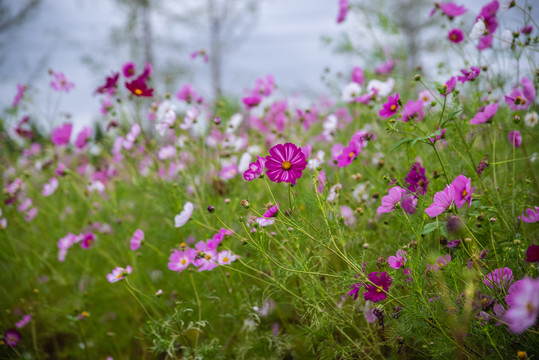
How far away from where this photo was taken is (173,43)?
24.9 ft

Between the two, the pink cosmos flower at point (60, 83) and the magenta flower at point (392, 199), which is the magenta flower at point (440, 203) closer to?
the magenta flower at point (392, 199)

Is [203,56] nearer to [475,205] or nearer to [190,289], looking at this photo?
[190,289]

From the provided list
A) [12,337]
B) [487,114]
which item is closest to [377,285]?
[487,114]

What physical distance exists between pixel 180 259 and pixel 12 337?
2.69 feet

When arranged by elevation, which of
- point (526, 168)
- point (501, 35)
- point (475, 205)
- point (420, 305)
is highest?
point (501, 35)

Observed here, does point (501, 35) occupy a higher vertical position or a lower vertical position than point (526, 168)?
higher

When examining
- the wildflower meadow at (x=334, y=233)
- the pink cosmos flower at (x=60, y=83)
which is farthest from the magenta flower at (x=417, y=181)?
the pink cosmos flower at (x=60, y=83)

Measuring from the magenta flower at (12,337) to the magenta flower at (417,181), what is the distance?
1.62 m

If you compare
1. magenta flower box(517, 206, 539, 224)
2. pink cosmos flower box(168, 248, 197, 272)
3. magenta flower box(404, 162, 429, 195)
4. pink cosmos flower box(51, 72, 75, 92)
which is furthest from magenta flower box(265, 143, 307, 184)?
pink cosmos flower box(51, 72, 75, 92)

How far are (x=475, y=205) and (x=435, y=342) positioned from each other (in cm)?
37

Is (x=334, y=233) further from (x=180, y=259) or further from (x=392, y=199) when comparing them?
(x=180, y=259)

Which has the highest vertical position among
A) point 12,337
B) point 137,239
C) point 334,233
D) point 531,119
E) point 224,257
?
point 531,119

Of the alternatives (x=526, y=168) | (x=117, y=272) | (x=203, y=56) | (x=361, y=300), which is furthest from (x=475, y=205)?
(x=203, y=56)

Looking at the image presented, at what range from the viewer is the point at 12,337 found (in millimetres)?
1387
